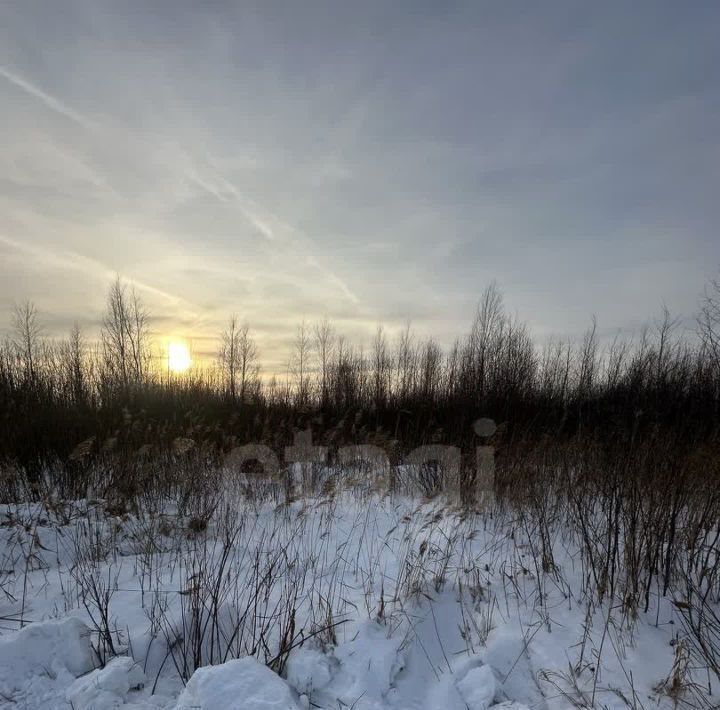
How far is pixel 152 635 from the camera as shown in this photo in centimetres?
248

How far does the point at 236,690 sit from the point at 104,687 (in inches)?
26.2

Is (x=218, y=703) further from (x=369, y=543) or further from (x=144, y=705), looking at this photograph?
(x=369, y=543)

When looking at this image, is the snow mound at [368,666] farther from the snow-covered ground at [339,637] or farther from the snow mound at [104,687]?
the snow mound at [104,687]

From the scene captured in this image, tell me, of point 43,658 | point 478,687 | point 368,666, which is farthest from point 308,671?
point 43,658

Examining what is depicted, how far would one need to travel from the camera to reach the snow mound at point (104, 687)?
6.48 feet

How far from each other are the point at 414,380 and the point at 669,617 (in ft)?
33.8

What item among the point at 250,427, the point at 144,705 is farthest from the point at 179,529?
the point at 250,427

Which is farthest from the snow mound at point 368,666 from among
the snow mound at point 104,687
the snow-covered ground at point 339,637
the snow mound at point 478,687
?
the snow mound at point 104,687

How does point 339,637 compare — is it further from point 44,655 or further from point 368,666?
point 44,655

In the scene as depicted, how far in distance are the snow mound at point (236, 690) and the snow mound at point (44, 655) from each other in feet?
2.34

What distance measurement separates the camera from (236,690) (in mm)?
1904

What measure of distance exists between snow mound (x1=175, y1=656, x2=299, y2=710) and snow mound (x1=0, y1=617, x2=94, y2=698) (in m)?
0.71

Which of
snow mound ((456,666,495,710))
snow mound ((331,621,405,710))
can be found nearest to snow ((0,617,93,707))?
snow mound ((331,621,405,710))

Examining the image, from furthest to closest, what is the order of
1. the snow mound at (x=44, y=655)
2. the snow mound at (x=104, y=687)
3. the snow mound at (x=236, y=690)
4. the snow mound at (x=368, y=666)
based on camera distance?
the snow mound at (x=368, y=666) → the snow mound at (x=44, y=655) → the snow mound at (x=104, y=687) → the snow mound at (x=236, y=690)
